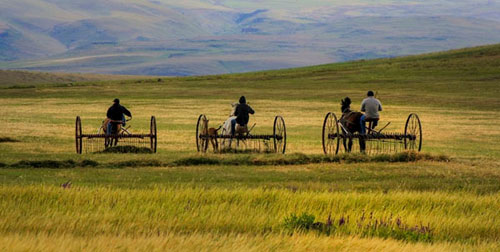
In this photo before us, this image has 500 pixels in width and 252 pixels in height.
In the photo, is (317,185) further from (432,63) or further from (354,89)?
(432,63)

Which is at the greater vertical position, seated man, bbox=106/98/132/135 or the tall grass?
seated man, bbox=106/98/132/135

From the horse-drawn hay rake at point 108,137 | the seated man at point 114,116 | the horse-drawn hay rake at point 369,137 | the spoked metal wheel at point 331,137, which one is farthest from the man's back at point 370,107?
the seated man at point 114,116

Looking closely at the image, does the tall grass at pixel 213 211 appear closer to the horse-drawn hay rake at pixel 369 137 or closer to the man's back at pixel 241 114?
the horse-drawn hay rake at pixel 369 137

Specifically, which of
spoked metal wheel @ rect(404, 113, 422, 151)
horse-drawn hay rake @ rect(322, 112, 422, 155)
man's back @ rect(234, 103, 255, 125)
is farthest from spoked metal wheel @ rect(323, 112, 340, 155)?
man's back @ rect(234, 103, 255, 125)

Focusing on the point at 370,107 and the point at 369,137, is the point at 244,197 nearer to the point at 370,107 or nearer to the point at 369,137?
the point at 369,137

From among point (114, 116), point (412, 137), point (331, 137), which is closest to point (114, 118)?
point (114, 116)

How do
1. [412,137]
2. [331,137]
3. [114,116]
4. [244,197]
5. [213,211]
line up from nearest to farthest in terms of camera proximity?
[213,211] < [244,197] < [412,137] < [331,137] < [114,116]

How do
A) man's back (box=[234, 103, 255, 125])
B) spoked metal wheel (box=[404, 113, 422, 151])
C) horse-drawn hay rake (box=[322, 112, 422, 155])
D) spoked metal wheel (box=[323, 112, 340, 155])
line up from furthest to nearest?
1. man's back (box=[234, 103, 255, 125])
2. spoked metal wheel (box=[404, 113, 422, 151])
3. horse-drawn hay rake (box=[322, 112, 422, 155])
4. spoked metal wheel (box=[323, 112, 340, 155])

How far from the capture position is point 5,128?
40656 mm

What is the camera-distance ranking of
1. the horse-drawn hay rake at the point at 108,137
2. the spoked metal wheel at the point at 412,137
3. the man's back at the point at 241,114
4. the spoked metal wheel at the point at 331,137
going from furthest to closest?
the man's back at the point at 241,114
the horse-drawn hay rake at the point at 108,137
the spoked metal wheel at the point at 412,137
the spoked metal wheel at the point at 331,137

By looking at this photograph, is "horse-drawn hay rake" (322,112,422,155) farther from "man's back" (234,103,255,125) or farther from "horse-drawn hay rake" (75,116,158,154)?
"horse-drawn hay rake" (75,116,158,154)

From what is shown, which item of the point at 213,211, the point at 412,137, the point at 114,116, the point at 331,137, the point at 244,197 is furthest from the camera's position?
the point at 114,116

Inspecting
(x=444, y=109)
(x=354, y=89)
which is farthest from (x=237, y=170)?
(x=354, y=89)

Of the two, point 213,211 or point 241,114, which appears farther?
point 241,114
